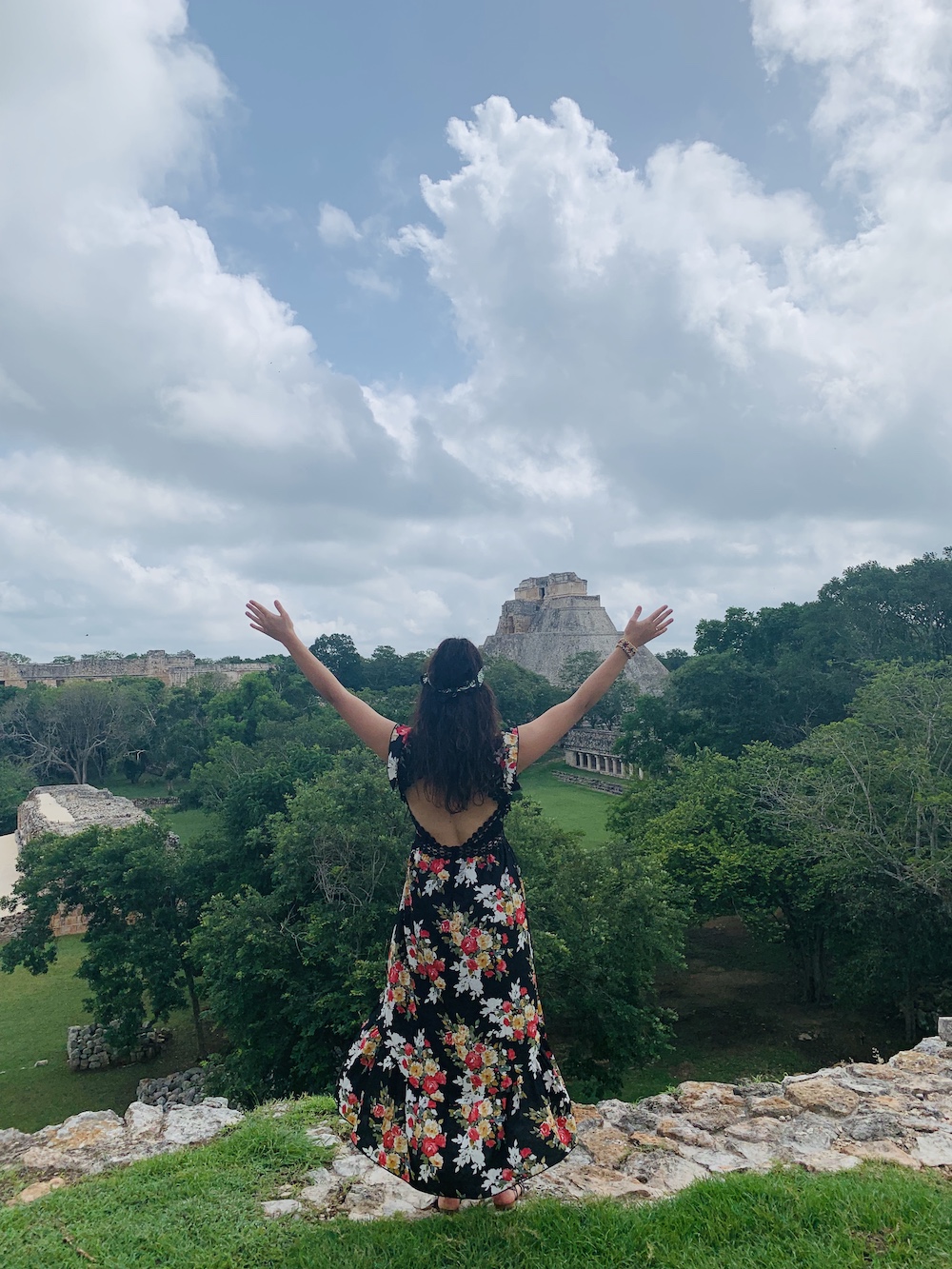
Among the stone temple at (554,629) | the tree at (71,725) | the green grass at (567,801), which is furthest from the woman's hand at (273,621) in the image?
the stone temple at (554,629)

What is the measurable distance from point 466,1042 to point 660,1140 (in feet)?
4.87

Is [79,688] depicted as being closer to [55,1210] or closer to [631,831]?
[631,831]

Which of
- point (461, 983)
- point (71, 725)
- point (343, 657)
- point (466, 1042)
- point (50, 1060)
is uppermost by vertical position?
point (343, 657)

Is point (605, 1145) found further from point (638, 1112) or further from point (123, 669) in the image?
point (123, 669)

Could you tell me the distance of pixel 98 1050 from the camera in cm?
1004

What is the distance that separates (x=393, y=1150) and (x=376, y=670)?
41681mm

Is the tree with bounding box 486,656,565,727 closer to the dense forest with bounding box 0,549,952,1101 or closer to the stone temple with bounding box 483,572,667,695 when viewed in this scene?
the stone temple with bounding box 483,572,667,695

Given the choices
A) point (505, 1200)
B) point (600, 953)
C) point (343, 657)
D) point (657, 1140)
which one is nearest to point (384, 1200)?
point (505, 1200)

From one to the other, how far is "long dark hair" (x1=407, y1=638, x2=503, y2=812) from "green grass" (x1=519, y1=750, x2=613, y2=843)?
49.5 feet

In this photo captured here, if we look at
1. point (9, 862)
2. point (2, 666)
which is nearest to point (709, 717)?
point (9, 862)

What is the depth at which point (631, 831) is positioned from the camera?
12.9 metres

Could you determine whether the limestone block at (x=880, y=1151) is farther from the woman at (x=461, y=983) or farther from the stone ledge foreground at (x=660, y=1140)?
the woman at (x=461, y=983)

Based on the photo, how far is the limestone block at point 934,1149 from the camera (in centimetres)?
299

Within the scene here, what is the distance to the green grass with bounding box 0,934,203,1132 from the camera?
349 inches
